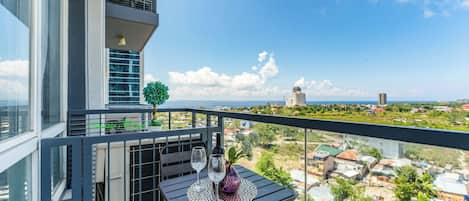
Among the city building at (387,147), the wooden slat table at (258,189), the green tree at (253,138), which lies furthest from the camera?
the green tree at (253,138)

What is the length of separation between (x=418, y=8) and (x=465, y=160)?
732 inches

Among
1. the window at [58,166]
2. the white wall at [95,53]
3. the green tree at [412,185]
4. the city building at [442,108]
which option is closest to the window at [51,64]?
the window at [58,166]

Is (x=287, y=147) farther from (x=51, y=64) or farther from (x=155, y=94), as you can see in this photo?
(x=51, y=64)

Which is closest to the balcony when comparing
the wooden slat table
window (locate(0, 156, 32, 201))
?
window (locate(0, 156, 32, 201))

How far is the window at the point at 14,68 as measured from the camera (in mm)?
1058

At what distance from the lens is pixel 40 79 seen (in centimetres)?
152

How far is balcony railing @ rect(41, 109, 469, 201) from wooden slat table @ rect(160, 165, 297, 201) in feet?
1.14

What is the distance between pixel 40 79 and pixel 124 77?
508 centimetres

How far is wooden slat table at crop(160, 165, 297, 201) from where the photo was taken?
120cm

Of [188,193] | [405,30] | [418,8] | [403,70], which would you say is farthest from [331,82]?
[188,193]

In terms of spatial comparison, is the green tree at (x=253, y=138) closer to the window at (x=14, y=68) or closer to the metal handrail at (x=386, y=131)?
the metal handrail at (x=386, y=131)

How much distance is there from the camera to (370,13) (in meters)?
16.6

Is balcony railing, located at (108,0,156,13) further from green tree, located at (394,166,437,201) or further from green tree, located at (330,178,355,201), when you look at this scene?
green tree, located at (394,166,437,201)

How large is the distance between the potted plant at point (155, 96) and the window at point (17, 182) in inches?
79.3
